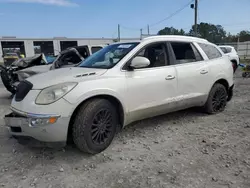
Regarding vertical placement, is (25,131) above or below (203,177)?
above

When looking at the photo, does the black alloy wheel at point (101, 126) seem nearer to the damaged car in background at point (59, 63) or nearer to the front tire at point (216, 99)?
the front tire at point (216, 99)

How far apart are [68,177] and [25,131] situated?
830 millimetres

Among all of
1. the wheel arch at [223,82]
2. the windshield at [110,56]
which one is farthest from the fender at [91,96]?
the wheel arch at [223,82]

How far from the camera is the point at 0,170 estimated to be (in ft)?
9.71

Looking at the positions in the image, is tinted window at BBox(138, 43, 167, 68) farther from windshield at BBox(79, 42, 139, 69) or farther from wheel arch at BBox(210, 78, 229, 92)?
wheel arch at BBox(210, 78, 229, 92)

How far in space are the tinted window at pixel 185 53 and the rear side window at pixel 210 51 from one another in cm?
27

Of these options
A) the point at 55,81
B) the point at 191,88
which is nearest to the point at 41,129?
the point at 55,81

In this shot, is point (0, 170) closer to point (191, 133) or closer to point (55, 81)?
point (55, 81)

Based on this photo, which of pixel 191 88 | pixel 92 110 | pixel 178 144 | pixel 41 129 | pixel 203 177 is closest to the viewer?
pixel 203 177

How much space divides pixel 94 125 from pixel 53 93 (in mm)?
722

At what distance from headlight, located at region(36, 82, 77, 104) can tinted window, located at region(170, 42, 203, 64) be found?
2.18 meters

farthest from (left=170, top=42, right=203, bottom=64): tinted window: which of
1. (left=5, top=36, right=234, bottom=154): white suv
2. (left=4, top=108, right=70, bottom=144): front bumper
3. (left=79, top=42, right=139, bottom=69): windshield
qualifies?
(left=4, top=108, right=70, bottom=144): front bumper

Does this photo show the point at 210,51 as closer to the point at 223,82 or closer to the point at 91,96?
the point at 223,82

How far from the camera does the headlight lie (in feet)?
9.57
